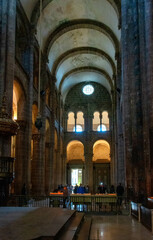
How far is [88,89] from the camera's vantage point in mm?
41125

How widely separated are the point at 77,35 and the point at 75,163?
1851 cm

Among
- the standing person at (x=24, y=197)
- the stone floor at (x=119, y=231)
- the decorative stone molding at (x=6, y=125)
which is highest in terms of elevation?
the decorative stone molding at (x=6, y=125)

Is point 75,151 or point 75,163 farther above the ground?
point 75,151

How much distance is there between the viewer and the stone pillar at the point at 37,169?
76.6ft

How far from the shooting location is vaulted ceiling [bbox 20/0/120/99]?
79.6 feet

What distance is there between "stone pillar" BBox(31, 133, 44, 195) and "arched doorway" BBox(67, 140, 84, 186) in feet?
53.1

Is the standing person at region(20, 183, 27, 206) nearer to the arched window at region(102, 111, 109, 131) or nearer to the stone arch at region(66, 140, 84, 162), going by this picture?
the stone arch at region(66, 140, 84, 162)

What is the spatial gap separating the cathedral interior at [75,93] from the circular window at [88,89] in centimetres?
15

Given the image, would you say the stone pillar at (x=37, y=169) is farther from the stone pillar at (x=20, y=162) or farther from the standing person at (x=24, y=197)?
the standing person at (x=24, y=197)

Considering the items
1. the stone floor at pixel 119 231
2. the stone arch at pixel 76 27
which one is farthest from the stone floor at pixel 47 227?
the stone arch at pixel 76 27

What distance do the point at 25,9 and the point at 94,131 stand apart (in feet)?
69.9

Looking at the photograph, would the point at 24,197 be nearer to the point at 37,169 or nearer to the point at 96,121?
the point at 37,169

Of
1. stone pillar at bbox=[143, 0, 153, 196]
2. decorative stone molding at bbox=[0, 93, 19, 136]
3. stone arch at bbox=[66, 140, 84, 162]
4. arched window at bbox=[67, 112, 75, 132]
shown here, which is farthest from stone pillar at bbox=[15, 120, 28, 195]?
arched window at bbox=[67, 112, 75, 132]

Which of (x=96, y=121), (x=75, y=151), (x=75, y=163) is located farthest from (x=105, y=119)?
(x=75, y=163)
